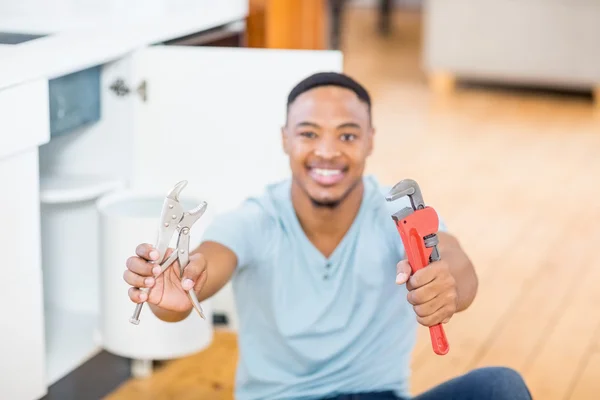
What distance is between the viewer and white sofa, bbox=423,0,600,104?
5.30 m

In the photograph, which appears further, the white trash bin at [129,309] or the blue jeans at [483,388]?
the white trash bin at [129,309]

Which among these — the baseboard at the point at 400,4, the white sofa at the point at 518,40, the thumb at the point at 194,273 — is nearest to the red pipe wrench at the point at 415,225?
the thumb at the point at 194,273

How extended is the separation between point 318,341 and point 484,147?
9.82ft

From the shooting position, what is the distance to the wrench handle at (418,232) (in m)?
1.31

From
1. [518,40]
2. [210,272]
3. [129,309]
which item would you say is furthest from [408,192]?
[518,40]

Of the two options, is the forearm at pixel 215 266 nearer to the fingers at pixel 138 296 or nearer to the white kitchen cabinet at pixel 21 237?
the fingers at pixel 138 296

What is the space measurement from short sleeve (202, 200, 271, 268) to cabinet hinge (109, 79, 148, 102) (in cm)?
73

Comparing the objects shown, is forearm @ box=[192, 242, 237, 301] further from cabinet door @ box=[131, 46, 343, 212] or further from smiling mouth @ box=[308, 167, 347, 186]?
cabinet door @ box=[131, 46, 343, 212]

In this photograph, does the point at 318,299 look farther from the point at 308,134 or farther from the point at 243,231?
the point at 308,134

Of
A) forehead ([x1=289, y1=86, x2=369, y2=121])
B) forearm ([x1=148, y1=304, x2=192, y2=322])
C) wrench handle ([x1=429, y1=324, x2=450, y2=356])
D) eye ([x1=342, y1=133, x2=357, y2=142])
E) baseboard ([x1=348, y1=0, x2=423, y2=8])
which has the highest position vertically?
baseboard ([x1=348, y1=0, x2=423, y2=8])

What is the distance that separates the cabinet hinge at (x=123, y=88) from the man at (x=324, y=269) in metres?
0.72

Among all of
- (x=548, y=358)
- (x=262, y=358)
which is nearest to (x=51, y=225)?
(x=262, y=358)

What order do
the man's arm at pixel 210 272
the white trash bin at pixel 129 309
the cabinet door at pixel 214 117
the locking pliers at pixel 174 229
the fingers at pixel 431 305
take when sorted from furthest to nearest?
the cabinet door at pixel 214 117
the white trash bin at pixel 129 309
the man's arm at pixel 210 272
the fingers at pixel 431 305
the locking pliers at pixel 174 229

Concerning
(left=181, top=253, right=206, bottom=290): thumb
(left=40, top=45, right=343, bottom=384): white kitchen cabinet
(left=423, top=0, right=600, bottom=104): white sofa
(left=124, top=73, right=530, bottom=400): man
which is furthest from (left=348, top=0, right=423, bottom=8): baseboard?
(left=181, top=253, right=206, bottom=290): thumb
